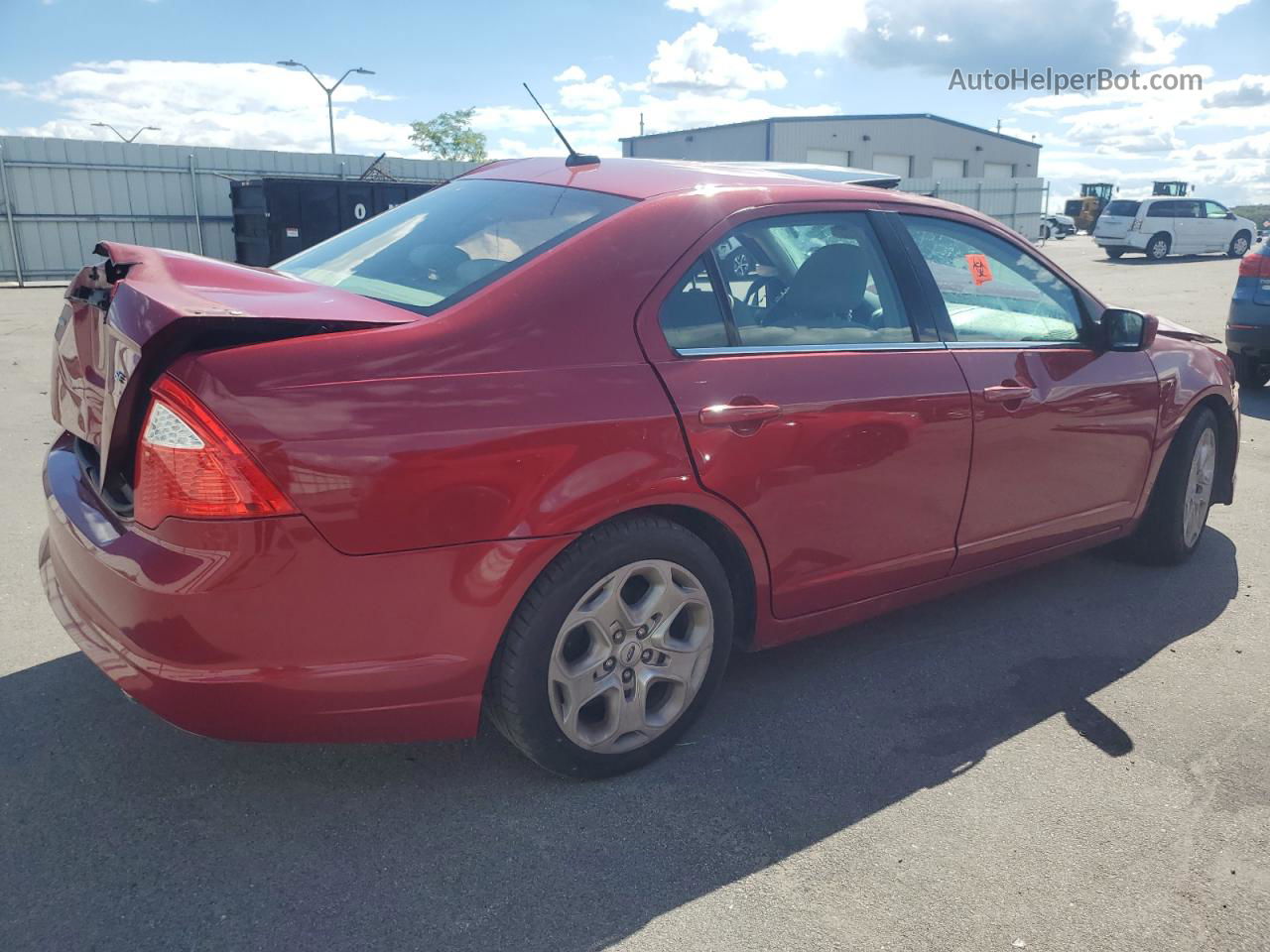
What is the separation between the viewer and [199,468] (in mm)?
2262

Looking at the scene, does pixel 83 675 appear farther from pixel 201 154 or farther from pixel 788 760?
pixel 201 154

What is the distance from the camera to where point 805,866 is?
2.58 m

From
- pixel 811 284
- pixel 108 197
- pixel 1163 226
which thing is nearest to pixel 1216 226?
pixel 1163 226

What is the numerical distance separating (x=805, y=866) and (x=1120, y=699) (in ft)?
5.10

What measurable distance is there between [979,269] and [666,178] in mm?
1290

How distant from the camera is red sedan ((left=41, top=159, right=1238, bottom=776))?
7.62 feet

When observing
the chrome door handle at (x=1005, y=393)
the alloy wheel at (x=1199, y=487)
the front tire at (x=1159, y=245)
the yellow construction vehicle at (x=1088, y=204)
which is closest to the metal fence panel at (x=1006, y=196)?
the front tire at (x=1159, y=245)

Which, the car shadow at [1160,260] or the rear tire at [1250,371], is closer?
the rear tire at [1250,371]

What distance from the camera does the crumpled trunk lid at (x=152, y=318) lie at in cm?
233

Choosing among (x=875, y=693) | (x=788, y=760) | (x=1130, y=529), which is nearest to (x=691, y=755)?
(x=788, y=760)

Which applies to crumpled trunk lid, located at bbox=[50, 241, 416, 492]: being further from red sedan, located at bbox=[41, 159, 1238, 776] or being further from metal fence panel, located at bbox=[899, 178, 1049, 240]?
metal fence panel, located at bbox=[899, 178, 1049, 240]

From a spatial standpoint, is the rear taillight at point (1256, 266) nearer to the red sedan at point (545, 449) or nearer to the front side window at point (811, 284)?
the red sedan at point (545, 449)

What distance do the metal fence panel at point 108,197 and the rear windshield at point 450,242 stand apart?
20.7 metres

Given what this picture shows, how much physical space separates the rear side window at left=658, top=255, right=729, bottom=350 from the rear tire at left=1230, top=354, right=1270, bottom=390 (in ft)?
26.1
